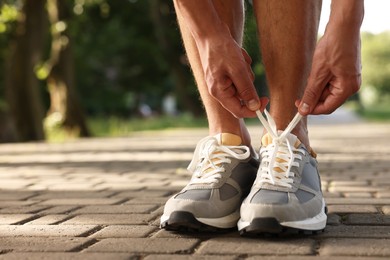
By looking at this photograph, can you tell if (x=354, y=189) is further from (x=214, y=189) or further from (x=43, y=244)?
(x=43, y=244)

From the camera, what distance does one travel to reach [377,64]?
9044cm

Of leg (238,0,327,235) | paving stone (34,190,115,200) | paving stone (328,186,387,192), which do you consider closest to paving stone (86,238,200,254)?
leg (238,0,327,235)

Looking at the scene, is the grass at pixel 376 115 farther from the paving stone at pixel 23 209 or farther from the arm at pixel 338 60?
the arm at pixel 338 60

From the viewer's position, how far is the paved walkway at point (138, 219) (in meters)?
2.04

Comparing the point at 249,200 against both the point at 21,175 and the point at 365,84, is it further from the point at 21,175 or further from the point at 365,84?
the point at 365,84

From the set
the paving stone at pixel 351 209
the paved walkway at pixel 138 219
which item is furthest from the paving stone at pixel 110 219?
the paving stone at pixel 351 209

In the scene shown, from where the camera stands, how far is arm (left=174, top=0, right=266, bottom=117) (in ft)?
7.32

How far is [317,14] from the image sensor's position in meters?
2.63

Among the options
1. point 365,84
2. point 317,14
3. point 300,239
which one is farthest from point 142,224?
point 365,84

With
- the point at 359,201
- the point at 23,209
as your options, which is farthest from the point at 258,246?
the point at 23,209

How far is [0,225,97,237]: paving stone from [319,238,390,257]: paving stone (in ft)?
2.62

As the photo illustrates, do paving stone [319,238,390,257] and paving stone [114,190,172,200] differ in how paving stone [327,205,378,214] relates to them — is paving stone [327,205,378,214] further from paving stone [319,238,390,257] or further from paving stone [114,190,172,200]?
paving stone [114,190,172,200]

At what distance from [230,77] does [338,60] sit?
1.08ft

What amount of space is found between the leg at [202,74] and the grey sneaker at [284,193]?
125mm
